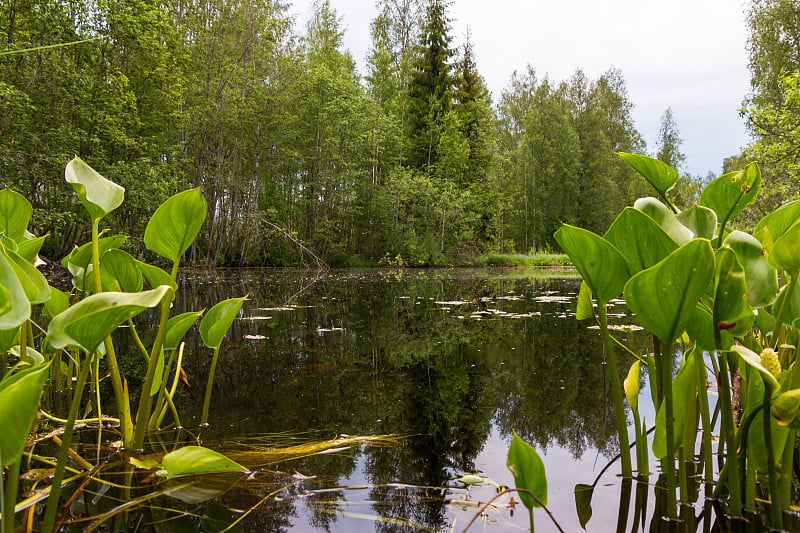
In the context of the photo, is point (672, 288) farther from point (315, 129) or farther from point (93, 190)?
point (315, 129)

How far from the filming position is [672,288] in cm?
66

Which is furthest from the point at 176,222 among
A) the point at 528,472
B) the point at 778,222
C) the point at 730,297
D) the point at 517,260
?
the point at 517,260

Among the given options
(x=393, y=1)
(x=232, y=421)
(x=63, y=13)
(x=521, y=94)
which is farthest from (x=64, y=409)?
(x=521, y=94)

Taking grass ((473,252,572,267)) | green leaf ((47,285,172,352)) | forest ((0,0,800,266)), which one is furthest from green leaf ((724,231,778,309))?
grass ((473,252,572,267))

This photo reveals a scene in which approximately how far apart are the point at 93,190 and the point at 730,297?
50.0 inches

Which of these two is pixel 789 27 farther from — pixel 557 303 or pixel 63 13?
pixel 63 13

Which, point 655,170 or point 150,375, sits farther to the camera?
point 150,375

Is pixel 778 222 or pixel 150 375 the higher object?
pixel 778 222

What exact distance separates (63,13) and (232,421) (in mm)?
8150

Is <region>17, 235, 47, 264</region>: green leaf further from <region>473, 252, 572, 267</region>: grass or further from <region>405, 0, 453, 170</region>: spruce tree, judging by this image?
<region>405, 0, 453, 170</region>: spruce tree

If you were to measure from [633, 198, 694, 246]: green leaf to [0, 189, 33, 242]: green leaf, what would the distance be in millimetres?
1523

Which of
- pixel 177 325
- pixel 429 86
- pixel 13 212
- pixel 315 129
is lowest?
pixel 177 325

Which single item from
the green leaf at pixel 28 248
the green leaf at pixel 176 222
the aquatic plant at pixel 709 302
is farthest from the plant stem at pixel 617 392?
the green leaf at pixel 28 248

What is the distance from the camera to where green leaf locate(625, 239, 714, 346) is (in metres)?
0.62
